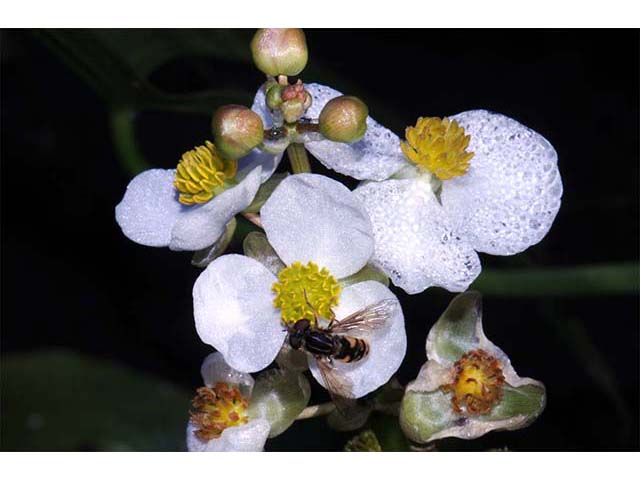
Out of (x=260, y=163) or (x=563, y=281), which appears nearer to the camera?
(x=260, y=163)

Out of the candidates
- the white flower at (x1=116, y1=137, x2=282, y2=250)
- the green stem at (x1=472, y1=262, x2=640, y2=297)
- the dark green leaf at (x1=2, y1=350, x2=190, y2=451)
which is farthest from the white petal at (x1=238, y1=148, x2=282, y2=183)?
the dark green leaf at (x1=2, y1=350, x2=190, y2=451)

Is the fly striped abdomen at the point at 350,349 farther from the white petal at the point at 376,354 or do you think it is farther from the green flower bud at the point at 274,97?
the green flower bud at the point at 274,97

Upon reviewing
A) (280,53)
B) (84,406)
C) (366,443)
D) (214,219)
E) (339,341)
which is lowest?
(84,406)

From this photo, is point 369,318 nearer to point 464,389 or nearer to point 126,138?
point 464,389

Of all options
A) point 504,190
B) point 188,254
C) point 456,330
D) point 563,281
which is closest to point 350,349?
point 456,330

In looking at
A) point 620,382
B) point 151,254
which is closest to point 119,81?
point 151,254

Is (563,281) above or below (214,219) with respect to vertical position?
below

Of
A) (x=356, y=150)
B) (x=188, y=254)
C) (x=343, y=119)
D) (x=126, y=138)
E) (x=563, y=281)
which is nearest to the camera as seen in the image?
(x=343, y=119)

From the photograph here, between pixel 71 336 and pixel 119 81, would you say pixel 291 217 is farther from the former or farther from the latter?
pixel 71 336
